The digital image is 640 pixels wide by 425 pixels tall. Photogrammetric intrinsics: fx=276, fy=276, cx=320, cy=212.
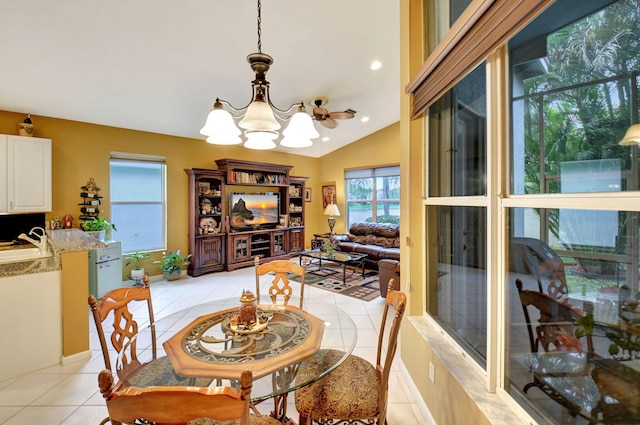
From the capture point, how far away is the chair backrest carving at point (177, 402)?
733mm

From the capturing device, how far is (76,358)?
2525 mm

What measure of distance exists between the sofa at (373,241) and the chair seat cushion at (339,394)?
3.91m

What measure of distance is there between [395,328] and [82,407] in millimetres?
2309

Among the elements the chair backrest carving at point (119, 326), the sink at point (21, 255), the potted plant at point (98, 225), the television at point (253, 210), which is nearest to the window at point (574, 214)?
the chair backrest carving at point (119, 326)

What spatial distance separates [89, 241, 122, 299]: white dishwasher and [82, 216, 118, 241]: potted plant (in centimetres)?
27

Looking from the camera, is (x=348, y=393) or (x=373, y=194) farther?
(x=373, y=194)

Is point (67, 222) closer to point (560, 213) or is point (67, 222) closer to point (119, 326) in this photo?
point (119, 326)

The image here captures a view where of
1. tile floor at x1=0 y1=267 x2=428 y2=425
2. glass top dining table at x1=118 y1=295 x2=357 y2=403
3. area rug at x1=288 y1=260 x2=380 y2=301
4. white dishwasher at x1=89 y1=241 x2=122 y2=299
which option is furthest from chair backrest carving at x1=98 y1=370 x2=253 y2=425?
white dishwasher at x1=89 y1=241 x2=122 y2=299

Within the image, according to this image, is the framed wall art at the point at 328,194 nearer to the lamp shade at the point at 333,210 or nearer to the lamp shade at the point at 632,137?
the lamp shade at the point at 333,210

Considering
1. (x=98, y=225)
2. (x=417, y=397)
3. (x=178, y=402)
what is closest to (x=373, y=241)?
(x=417, y=397)

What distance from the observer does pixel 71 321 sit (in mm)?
2514

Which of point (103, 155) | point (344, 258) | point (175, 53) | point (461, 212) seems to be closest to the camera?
point (461, 212)

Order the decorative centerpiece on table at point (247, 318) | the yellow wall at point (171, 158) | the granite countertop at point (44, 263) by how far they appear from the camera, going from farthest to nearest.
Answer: the yellow wall at point (171, 158) < the granite countertop at point (44, 263) < the decorative centerpiece on table at point (247, 318)

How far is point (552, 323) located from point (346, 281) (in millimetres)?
4052
